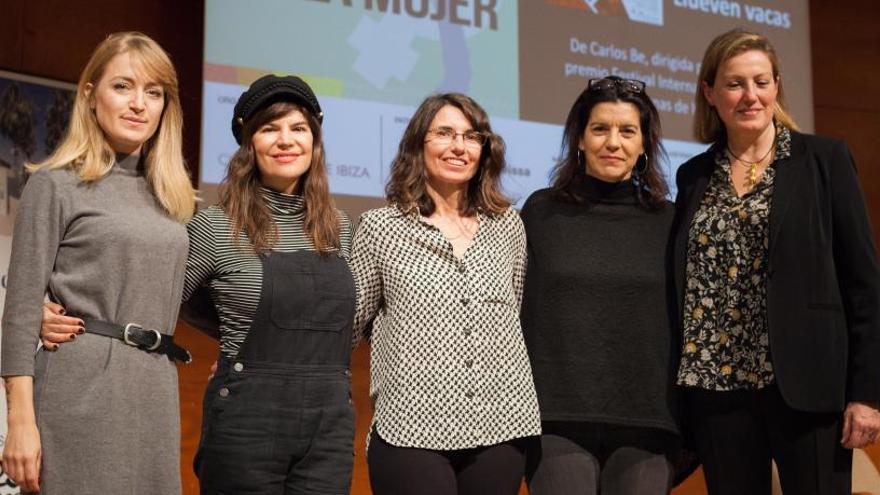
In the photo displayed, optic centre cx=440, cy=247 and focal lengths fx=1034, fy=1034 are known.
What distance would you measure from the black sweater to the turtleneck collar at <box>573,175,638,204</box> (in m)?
0.07

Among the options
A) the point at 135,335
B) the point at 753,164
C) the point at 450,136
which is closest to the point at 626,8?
the point at 753,164

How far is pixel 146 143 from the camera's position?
94.7 inches

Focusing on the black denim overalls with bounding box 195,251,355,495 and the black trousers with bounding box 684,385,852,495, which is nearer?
the black denim overalls with bounding box 195,251,355,495

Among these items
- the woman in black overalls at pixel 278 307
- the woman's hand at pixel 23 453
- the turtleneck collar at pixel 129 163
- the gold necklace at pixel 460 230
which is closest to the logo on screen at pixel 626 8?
the gold necklace at pixel 460 230

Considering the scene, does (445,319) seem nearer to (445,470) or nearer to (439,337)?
(439,337)

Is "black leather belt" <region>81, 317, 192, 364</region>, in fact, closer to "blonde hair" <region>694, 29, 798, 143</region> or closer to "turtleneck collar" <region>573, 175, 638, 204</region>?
"turtleneck collar" <region>573, 175, 638, 204</region>

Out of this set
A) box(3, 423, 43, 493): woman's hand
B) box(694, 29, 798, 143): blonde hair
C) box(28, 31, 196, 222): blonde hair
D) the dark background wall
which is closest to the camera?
box(3, 423, 43, 493): woman's hand

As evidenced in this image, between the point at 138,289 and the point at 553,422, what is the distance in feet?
3.35

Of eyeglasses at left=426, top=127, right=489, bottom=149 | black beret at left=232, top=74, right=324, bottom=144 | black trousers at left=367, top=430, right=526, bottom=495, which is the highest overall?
black beret at left=232, top=74, right=324, bottom=144

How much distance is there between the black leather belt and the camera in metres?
2.16

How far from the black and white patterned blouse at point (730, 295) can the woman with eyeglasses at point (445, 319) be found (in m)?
0.42

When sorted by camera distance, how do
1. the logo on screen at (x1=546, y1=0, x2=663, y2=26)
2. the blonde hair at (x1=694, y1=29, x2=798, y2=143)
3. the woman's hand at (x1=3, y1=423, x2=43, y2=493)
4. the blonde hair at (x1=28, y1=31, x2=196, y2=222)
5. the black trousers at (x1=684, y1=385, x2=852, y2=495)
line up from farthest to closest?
the logo on screen at (x1=546, y1=0, x2=663, y2=26)
the blonde hair at (x1=694, y1=29, x2=798, y2=143)
the black trousers at (x1=684, y1=385, x2=852, y2=495)
the blonde hair at (x1=28, y1=31, x2=196, y2=222)
the woman's hand at (x1=3, y1=423, x2=43, y2=493)

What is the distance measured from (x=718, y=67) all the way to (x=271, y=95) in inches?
45.1

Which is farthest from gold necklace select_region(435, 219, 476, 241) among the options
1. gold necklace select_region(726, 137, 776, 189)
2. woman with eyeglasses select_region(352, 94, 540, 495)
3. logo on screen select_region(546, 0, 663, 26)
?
logo on screen select_region(546, 0, 663, 26)
